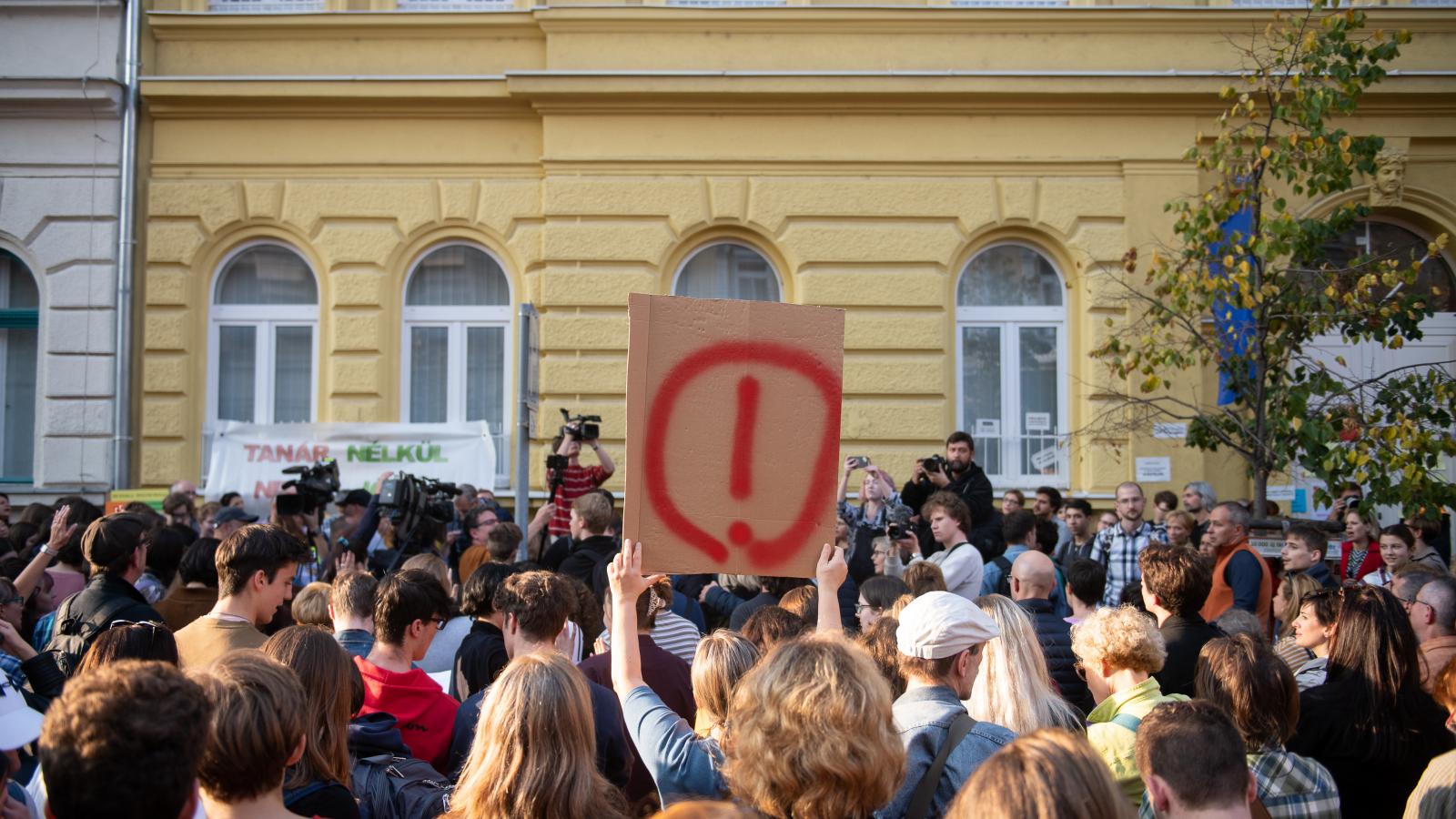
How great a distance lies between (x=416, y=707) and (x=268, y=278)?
1069cm

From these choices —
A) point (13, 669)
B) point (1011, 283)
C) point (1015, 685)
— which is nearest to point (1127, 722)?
point (1015, 685)

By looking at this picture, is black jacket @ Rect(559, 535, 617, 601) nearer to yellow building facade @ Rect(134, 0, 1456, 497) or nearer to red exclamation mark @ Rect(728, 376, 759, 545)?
red exclamation mark @ Rect(728, 376, 759, 545)

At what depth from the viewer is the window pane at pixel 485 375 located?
13.9m

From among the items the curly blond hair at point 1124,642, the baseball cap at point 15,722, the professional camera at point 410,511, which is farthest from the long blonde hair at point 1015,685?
the professional camera at point 410,511

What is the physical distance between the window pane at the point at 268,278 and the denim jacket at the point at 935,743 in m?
11.7

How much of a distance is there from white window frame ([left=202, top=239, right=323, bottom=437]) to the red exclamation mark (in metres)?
10.8

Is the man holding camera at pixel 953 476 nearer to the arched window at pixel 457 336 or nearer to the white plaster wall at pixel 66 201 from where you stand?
the arched window at pixel 457 336

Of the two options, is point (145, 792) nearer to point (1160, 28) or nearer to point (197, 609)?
point (197, 609)

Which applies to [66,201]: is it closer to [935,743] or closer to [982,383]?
[982,383]

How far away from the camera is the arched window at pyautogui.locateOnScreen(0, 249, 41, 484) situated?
13984 millimetres

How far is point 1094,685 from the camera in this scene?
14.2 feet

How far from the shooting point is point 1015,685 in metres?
3.85

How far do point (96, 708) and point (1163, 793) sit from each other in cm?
209

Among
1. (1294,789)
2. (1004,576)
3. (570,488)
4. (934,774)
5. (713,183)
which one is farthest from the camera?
(713,183)
